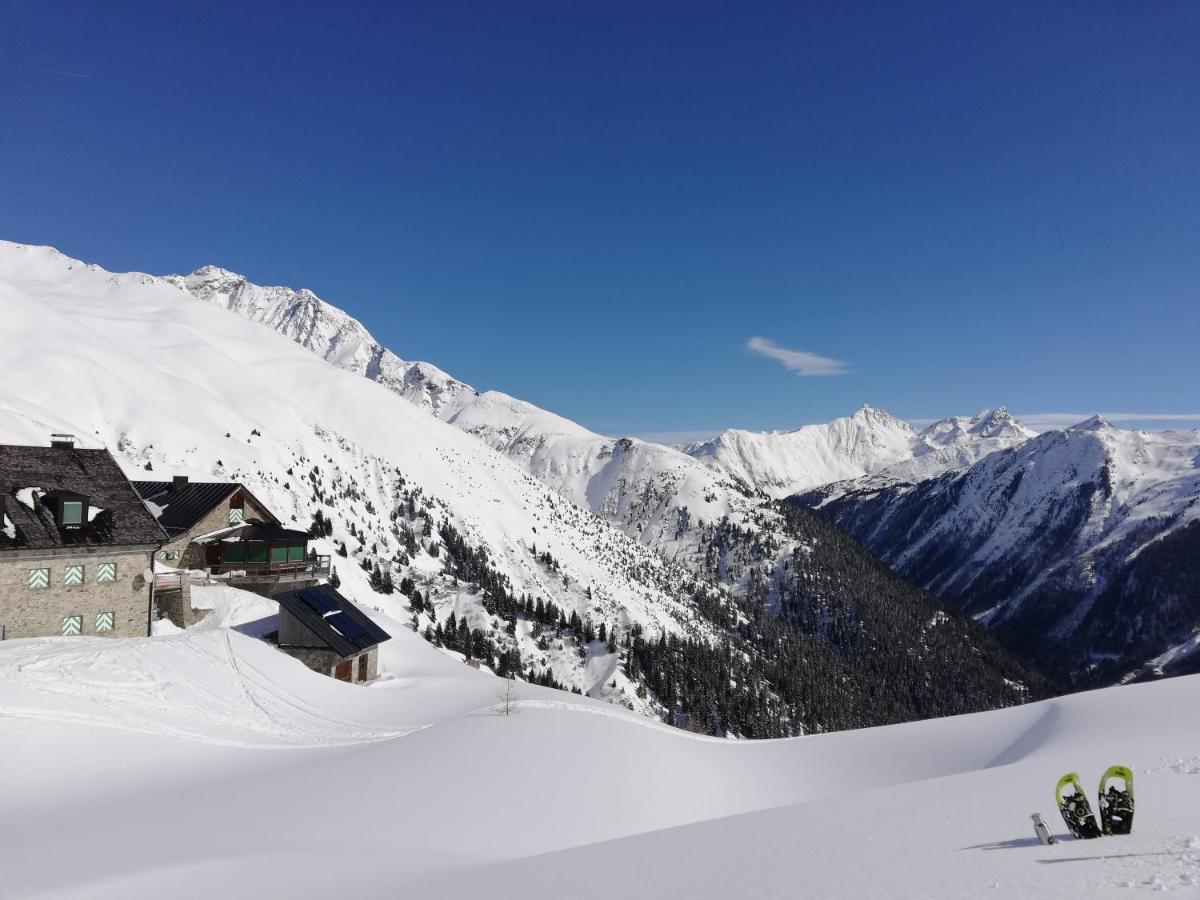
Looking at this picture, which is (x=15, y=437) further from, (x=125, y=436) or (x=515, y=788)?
(x=515, y=788)

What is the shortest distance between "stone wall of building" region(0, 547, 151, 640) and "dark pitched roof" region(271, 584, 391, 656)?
6.65 m

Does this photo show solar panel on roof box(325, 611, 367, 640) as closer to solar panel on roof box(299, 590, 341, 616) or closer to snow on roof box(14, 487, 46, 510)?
solar panel on roof box(299, 590, 341, 616)

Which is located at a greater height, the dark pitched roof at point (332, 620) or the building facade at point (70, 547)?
the building facade at point (70, 547)

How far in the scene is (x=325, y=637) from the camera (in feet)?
111

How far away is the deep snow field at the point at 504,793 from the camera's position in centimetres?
976

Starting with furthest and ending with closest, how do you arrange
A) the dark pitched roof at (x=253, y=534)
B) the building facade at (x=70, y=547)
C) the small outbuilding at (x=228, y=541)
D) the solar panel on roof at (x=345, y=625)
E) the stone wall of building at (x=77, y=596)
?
the dark pitched roof at (x=253, y=534) < the small outbuilding at (x=228, y=541) < the solar panel on roof at (x=345, y=625) < the building facade at (x=70, y=547) < the stone wall of building at (x=77, y=596)

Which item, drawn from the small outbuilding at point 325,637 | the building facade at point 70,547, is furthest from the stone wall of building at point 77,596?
the small outbuilding at point 325,637

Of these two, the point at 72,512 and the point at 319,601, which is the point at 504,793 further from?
the point at 72,512

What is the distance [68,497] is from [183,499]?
14.6 m

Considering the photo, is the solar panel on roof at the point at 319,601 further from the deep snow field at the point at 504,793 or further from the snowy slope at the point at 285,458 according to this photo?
the snowy slope at the point at 285,458

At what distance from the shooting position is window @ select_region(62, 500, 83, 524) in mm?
28203

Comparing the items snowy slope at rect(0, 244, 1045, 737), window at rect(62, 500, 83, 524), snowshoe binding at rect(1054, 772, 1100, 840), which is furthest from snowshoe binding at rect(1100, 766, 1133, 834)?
snowy slope at rect(0, 244, 1045, 737)

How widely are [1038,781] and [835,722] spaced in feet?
472

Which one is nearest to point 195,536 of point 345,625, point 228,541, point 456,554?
point 228,541
